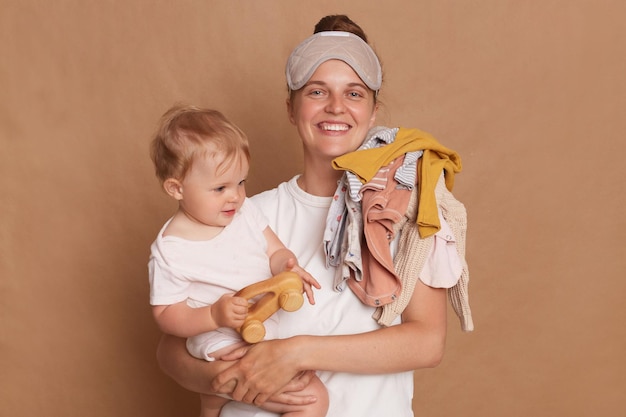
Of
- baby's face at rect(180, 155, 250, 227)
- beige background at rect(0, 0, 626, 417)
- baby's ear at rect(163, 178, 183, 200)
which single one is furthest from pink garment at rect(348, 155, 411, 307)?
beige background at rect(0, 0, 626, 417)

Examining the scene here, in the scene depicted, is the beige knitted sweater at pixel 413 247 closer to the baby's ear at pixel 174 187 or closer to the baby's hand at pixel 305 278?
the baby's hand at pixel 305 278

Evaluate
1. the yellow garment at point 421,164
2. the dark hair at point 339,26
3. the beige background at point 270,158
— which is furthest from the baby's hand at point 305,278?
the beige background at point 270,158

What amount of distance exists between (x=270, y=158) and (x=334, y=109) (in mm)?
1288

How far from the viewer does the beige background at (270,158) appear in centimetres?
385

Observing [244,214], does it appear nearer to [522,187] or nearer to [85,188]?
[85,188]

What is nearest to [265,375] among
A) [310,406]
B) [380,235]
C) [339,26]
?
A: [310,406]

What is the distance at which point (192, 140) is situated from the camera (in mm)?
2297

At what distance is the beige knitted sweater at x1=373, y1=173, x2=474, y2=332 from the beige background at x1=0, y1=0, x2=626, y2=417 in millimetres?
1520

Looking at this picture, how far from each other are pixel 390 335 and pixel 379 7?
80.8 inches

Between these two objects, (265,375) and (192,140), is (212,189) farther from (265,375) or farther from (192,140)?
(265,375)

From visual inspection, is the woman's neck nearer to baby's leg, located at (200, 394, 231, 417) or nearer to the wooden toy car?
the wooden toy car

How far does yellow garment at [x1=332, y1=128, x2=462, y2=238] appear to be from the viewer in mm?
2320

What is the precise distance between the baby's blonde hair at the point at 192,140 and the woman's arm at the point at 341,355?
55 centimetres

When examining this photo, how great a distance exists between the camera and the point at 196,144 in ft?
7.52
